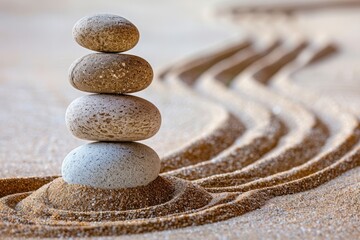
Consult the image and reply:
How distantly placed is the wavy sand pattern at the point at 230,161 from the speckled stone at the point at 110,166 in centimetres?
7

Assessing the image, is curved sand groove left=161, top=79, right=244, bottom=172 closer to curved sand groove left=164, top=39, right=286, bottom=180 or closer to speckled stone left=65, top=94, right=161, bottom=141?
curved sand groove left=164, top=39, right=286, bottom=180

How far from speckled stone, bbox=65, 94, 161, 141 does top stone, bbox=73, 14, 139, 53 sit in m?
0.21

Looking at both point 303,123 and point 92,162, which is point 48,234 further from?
point 303,123

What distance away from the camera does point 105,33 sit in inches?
119

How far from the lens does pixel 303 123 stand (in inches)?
205

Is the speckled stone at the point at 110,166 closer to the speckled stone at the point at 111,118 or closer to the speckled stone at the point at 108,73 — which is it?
the speckled stone at the point at 111,118

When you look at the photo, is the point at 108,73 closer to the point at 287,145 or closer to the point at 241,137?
the point at 287,145

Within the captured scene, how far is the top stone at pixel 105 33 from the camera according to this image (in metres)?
3.03

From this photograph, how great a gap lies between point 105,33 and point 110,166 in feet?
1.84

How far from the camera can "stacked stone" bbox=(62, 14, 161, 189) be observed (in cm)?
298

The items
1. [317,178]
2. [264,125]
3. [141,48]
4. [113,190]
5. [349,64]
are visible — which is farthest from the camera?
[141,48]

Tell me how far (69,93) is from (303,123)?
7.92ft

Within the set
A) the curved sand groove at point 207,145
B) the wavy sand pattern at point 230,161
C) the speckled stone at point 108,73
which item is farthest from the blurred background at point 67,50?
the speckled stone at point 108,73

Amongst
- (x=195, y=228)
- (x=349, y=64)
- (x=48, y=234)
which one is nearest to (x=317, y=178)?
(x=195, y=228)
